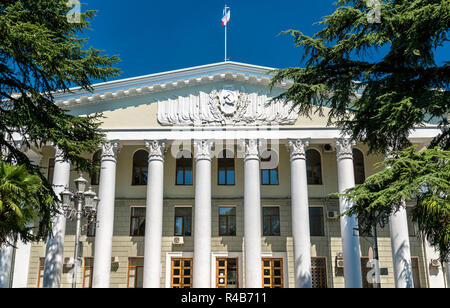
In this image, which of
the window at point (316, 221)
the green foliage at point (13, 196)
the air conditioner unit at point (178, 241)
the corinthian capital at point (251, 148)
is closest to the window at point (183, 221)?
the air conditioner unit at point (178, 241)

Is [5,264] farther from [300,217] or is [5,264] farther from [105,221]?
[300,217]

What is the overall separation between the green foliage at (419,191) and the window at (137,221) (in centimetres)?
1575

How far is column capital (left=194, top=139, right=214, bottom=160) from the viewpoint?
23.0m

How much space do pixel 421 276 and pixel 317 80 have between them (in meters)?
16.1

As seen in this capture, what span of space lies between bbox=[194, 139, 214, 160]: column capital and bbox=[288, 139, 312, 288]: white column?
156 inches

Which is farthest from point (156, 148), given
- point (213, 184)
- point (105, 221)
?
point (105, 221)

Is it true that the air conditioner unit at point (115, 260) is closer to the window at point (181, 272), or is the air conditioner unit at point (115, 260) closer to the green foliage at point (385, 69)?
the window at point (181, 272)

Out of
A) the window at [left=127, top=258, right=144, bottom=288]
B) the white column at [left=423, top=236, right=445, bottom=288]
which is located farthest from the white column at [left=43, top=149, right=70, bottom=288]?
the white column at [left=423, top=236, right=445, bottom=288]

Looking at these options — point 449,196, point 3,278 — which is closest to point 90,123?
point 449,196

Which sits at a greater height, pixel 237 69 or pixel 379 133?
pixel 237 69

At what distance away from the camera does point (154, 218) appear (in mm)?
21906

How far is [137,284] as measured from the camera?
23.9m

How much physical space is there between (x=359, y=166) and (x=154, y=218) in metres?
11.5
